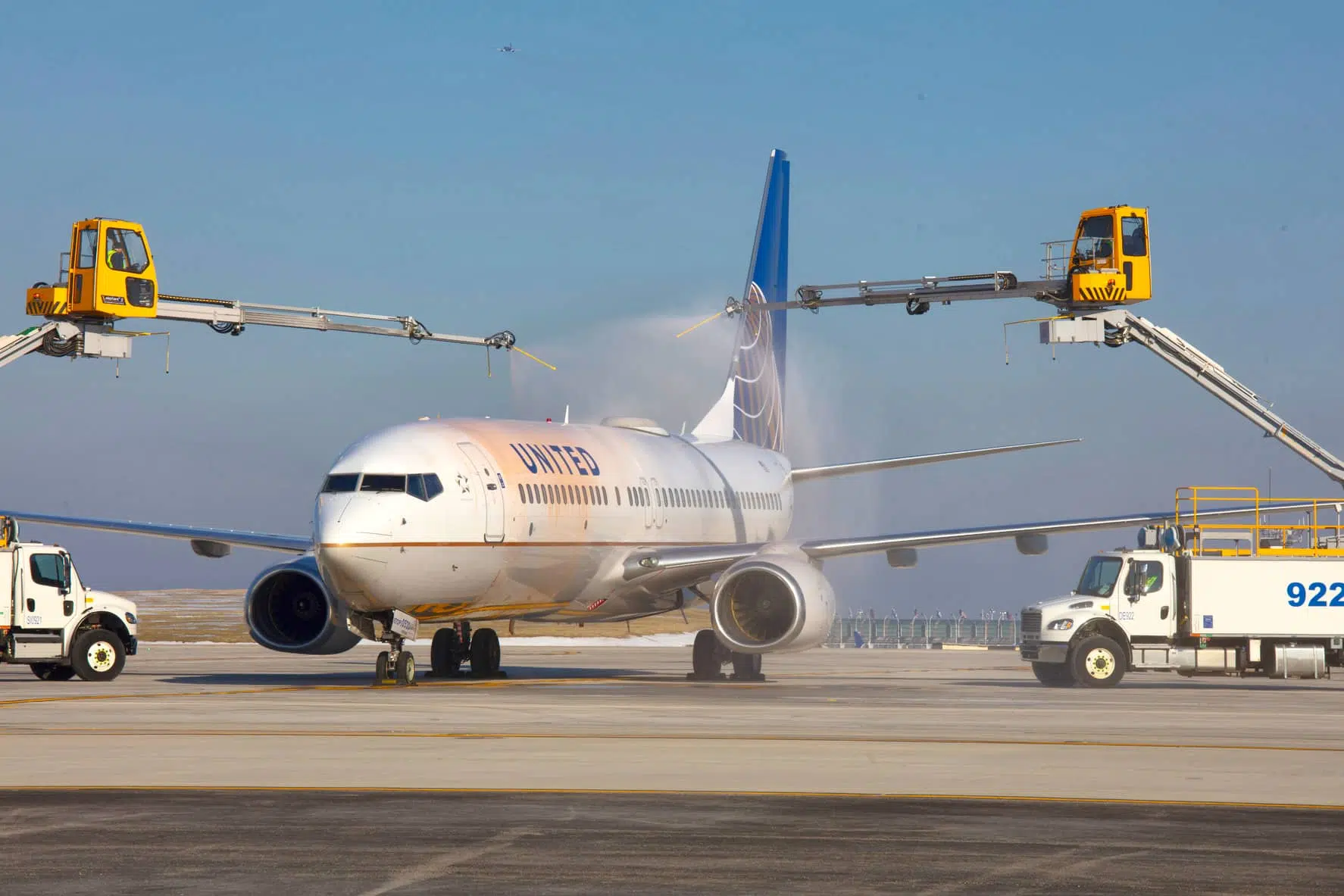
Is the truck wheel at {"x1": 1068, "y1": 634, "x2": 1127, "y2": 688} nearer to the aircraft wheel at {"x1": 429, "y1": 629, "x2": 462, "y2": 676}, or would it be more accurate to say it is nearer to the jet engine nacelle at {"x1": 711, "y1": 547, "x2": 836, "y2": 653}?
the jet engine nacelle at {"x1": 711, "y1": 547, "x2": 836, "y2": 653}

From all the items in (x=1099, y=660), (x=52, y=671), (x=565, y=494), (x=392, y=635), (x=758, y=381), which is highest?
(x=758, y=381)

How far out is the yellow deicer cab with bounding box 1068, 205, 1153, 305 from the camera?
33.3 meters

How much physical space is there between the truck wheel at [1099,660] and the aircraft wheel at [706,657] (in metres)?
6.57

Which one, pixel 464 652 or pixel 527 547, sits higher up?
pixel 527 547

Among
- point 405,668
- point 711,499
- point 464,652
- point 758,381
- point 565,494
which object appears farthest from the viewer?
point 758,381

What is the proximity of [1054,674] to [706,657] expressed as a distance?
6.48 metres

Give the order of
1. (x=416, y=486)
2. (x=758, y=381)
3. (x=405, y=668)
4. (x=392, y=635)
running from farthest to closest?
(x=758, y=381) < (x=405, y=668) < (x=392, y=635) < (x=416, y=486)

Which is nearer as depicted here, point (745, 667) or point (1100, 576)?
point (1100, 576)

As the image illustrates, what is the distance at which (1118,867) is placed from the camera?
10.2 m

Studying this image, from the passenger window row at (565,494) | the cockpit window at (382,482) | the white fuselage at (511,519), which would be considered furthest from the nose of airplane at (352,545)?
the passenger window row at (565,494)

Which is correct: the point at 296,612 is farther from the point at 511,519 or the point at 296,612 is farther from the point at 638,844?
the point at 638,844

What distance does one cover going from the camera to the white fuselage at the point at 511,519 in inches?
1057

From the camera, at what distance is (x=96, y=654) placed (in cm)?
3072

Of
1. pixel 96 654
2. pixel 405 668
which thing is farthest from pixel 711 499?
pixel 96 654
